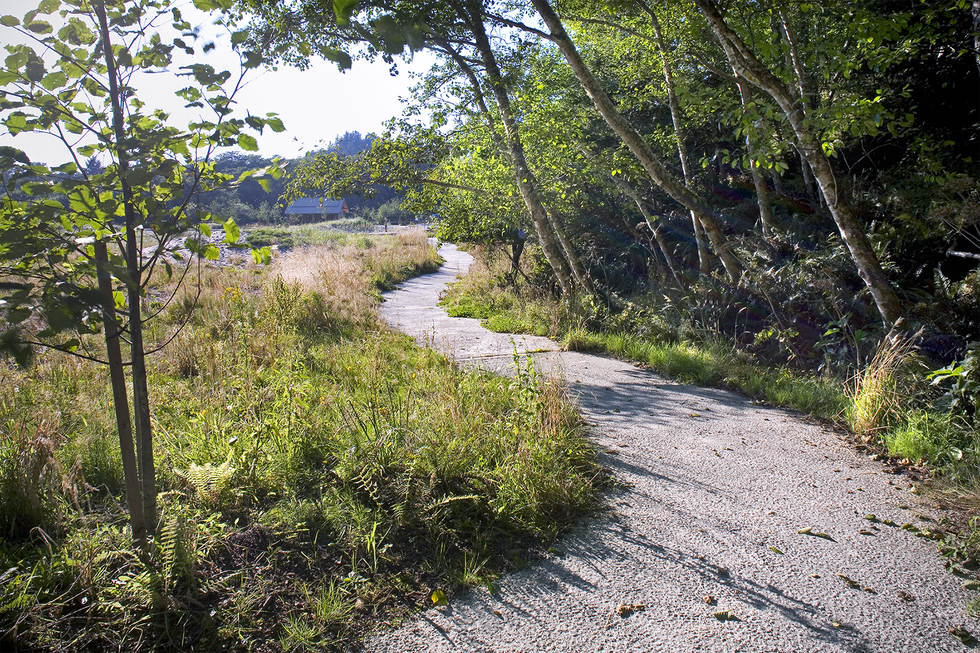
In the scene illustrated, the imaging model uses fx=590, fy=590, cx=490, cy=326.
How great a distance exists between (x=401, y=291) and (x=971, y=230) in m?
12.5

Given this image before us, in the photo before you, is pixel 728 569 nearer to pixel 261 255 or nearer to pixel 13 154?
pixel 261 255

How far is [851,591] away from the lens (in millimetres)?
2990

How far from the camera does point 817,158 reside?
643 centimetres

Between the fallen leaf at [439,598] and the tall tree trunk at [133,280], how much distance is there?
1382mm

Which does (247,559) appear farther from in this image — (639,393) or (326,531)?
(639,393)

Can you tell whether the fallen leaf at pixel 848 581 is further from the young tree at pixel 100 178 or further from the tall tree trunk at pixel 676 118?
the tall tree trunk at pixel 676 118

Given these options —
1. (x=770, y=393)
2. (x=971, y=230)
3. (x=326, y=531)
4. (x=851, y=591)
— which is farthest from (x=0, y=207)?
(x=971, y=230)

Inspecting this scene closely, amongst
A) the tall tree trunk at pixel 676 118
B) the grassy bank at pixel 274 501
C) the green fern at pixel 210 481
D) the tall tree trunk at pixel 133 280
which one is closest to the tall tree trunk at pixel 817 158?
the tall tree trunk at pixel 676 118

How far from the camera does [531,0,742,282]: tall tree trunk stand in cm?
745

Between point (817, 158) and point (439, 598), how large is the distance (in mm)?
6087

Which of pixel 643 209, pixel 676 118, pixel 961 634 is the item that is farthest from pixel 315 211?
pixel 961 634

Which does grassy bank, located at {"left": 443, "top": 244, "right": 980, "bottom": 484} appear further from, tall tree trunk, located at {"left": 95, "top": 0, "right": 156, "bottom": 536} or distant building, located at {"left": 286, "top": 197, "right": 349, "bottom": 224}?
distant building, located at {"left": 286, "top": 197, "right": 349, "bottom": 224}

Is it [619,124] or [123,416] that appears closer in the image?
[123,416]

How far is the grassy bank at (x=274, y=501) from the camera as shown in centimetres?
264
